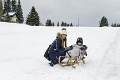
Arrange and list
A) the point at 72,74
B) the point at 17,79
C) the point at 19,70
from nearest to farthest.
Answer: the point at 17,79 < the point at 72,74 < the point at 19,70

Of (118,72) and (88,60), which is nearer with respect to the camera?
(118,72)

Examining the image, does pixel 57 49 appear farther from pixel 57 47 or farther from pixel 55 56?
pixel 55 56

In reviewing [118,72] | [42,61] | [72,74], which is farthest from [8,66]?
[118,72]

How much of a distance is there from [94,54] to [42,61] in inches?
104

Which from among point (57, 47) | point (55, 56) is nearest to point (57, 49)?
point (57, 47)

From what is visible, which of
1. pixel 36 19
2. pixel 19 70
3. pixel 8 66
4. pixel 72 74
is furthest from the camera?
pixel 36 19

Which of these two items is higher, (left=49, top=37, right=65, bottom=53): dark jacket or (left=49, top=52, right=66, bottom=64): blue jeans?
(left=49, top=37, right=65, bottom=53): dark jacket

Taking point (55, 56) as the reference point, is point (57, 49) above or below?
above

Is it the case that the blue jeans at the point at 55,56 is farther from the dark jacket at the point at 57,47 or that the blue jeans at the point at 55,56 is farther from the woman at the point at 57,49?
the dark jacket at the point at 57,47

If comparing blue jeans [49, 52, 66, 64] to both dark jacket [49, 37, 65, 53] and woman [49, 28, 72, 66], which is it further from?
dark jacket [49, 37, 65, 53]

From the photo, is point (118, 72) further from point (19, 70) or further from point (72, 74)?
point (19, 70)

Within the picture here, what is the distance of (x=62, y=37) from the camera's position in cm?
1088

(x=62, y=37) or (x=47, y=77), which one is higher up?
(x=62, y=37)

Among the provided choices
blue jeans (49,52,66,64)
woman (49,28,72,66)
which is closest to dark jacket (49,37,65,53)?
woman (49,28,72,66)
